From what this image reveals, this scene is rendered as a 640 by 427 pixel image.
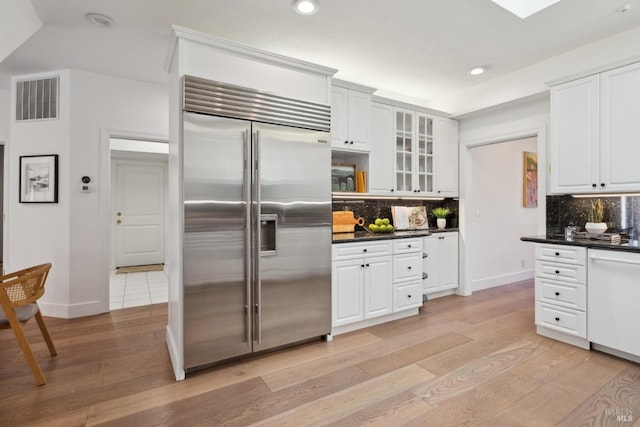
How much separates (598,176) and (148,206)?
7.22 m

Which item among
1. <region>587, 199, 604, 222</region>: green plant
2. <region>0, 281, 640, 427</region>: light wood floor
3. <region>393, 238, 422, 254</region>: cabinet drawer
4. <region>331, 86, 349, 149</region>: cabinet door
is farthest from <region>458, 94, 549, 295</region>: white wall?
<region>331, 86, 349, 149</region>: cabinet door

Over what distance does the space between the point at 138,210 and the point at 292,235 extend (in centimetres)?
529

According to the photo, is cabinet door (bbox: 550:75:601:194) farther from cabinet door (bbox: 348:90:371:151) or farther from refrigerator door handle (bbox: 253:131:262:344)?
refrigerator door handle (bbox: 253:131:262:344)

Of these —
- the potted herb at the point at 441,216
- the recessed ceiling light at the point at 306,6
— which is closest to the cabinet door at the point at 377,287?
the potted herb at the point at 441,216

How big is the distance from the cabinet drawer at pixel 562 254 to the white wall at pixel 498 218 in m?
1.44

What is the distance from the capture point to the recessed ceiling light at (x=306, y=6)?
8.06ft

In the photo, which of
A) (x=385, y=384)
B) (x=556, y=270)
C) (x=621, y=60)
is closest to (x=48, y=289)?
(x=385, y=384)

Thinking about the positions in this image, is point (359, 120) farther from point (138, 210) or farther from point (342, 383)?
point (138, 210)

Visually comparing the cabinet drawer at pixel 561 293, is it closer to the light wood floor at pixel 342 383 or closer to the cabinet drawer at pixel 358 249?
the light wood floor at pixel 342 383

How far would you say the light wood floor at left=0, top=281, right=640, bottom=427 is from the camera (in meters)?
1.88

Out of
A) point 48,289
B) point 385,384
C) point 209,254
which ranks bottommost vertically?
point 385,384

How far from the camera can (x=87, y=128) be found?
3.60 m

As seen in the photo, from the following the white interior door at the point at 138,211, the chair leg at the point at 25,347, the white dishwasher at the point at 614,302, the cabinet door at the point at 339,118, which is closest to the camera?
the chair leg at the point at 25,347

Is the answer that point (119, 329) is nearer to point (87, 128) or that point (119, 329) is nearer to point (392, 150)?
point (87, 128)
